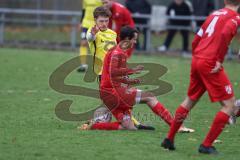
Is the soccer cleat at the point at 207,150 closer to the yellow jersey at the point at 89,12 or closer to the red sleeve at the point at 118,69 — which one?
A: the red sleeve at the point at 118,69

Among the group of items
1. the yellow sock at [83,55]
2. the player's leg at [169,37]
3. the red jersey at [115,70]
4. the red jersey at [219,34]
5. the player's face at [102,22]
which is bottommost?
the player's leg at [169,37]

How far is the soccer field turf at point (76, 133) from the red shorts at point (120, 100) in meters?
0.32

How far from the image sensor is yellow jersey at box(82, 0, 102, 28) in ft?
54.1

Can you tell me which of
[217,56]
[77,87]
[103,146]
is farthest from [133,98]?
[77,87]

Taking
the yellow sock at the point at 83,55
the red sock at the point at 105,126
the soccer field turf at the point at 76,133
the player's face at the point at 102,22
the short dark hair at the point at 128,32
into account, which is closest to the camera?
the soccer field turf at the point at 76,133

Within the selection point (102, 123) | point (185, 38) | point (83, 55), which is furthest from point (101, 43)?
point (185, 38)

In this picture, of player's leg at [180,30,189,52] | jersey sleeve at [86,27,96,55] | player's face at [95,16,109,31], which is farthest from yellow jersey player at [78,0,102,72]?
player's leg at [180,30,189,52]

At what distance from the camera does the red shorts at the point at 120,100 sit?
377 inches

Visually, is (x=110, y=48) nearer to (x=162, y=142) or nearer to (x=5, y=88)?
(x=162, y=142)

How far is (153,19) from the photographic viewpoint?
79.9 feet

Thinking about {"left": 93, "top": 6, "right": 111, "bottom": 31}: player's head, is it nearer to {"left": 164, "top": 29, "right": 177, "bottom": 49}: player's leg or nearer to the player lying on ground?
the player lying on ground

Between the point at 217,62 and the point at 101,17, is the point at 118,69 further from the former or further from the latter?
the point at 217,62

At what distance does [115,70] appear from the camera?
9414 mm

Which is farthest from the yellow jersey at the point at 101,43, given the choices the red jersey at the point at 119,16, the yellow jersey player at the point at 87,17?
the yellow jersey player at the point at 87,17
